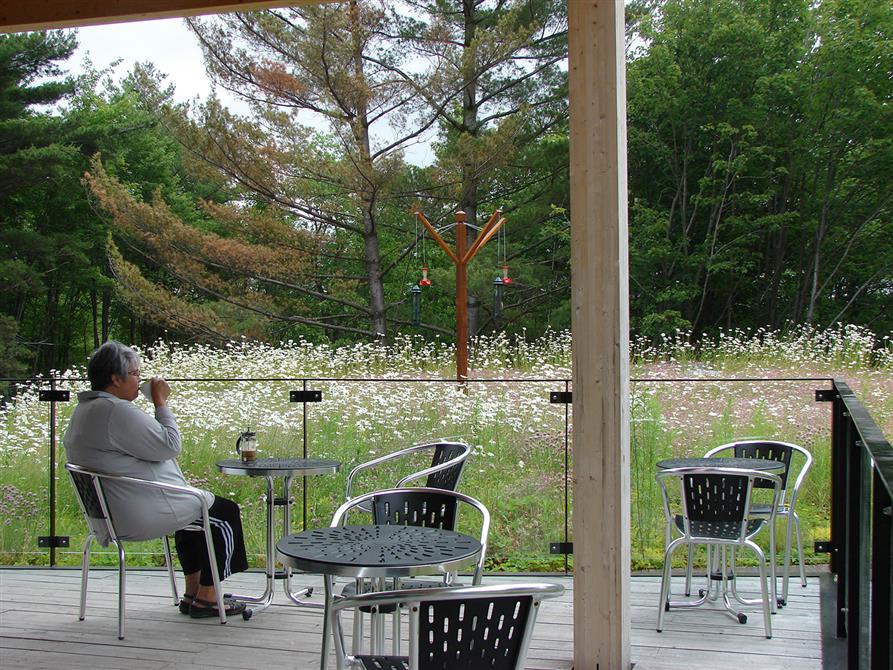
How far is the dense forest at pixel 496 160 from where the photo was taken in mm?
15883

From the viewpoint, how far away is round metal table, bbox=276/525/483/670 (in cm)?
226

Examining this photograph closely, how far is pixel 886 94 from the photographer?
16047mm

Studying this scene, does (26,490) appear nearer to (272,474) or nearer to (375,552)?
(272,474)

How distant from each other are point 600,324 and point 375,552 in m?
1.11

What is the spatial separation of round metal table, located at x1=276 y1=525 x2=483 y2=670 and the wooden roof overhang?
0.64 m

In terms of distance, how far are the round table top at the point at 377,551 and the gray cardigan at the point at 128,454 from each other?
1.25 m

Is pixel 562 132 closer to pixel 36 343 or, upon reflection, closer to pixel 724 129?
pixel 724 129

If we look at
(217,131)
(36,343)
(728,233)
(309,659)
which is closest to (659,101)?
(728,233)

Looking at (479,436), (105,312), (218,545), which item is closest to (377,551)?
(218,545)

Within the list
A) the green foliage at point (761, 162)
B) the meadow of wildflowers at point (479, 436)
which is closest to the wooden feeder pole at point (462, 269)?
the meadow of wildflowers at point (479, 436)

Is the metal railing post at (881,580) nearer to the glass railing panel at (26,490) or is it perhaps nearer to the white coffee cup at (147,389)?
the white coffee cup at (147,389)

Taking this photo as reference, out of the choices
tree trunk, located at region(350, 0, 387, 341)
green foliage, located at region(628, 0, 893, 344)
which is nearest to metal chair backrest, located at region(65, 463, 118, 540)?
A: tree trunk, located at region(350, 0, 387, 341)

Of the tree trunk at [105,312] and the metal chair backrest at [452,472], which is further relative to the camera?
the tree trunk at [105,312]

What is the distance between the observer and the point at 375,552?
94.7 inches
